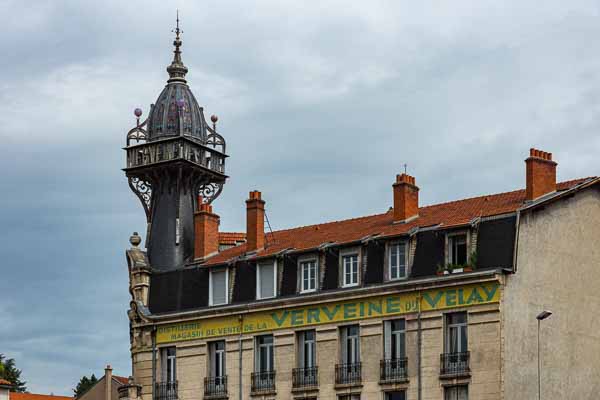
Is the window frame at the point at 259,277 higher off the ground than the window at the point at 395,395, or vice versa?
the window frame at the point at 259,277

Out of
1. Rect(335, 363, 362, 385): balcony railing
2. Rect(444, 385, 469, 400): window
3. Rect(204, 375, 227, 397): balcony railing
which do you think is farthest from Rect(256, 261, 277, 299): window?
Rect(444, 385, 469, 400): window

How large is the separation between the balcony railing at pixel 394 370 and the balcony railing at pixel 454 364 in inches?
57.5

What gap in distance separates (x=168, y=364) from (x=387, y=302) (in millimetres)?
10153

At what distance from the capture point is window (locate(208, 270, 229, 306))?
5440 centimetres

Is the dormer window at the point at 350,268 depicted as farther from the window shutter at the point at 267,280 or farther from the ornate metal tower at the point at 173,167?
the ornate metal tower at the point at 173,167

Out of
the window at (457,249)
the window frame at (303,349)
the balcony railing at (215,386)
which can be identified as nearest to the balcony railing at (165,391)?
the balcony railing at (215,386)

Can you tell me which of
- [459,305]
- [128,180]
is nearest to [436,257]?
[459,305]

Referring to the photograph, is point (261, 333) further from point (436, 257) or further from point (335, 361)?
point (436, 257)

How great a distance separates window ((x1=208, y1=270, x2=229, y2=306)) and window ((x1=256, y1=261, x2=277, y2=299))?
4.99 ft

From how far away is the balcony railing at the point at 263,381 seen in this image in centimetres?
5197

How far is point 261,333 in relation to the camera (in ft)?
173

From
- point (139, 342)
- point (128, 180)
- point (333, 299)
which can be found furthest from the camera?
point (128, 180)

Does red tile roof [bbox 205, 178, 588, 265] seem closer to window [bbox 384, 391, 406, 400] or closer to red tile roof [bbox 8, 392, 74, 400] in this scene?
window [bbox 384, 391, 406, 400]

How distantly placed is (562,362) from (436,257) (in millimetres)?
5342
